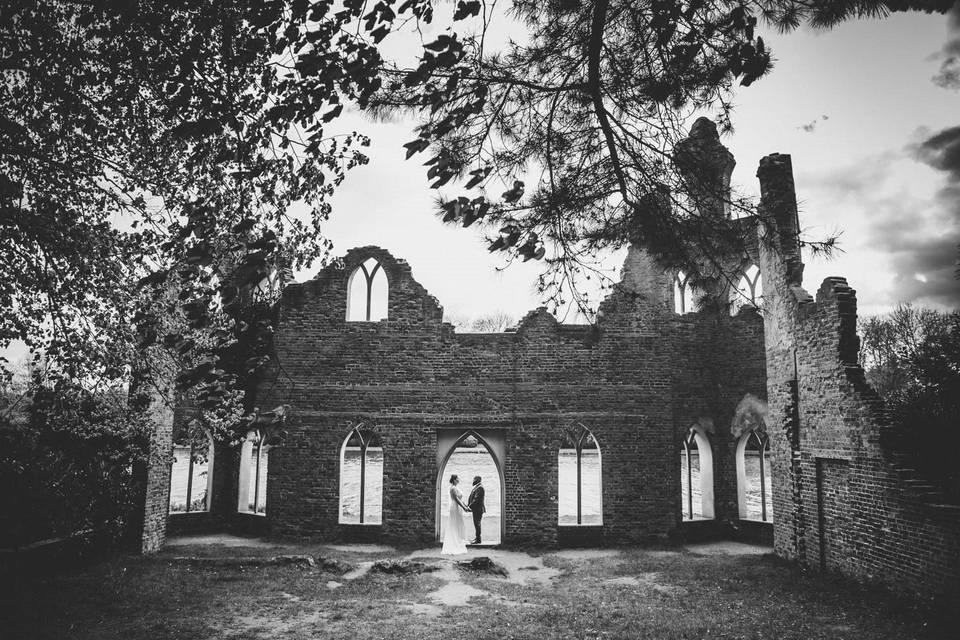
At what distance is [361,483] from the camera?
13.4 meters

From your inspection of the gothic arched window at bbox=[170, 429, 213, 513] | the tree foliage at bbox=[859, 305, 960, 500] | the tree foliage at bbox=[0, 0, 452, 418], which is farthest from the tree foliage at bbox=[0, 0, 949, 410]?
the tree foliage at bbox=[859, 305, 960, 500]

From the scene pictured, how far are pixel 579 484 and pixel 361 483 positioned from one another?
16.5 ft

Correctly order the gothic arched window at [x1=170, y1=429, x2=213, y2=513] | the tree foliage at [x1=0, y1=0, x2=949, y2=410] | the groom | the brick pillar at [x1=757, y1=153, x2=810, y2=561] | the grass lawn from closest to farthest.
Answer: the tree foliage at [x1=0, y1=0, x2=949, y2=410]
the grass lawn
the gothic arched window at [x1=170, y1=429, x2=213, y2=513]
the brick pillar at [x1=757, y1=153, x2=810, y2=561]
the groom

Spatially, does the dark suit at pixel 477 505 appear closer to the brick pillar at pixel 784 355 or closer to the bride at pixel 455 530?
the bride at pixel 455 530

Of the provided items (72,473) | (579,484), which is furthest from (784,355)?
(72,473)

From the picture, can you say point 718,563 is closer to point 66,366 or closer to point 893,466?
point 893,466

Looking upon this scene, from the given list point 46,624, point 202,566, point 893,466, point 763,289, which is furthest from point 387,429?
point 893,466

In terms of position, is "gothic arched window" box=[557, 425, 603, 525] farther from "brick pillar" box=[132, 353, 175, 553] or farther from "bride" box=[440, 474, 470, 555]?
"brick pillar" box=[132, 353, 175, 553]

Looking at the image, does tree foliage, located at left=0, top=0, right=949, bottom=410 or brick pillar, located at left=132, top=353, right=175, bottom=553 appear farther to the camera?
brick pillar, located at left=132, top=353, right=175, bottom=553

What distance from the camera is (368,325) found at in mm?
14336

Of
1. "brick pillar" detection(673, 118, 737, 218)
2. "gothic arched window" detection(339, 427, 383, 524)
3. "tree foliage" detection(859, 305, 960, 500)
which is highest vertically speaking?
"brick pillar" detection(673, 118, 737, 218)

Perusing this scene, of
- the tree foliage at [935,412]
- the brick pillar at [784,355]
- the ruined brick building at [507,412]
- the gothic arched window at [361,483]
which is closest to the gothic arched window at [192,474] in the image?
the ruined brick building at [507,412]

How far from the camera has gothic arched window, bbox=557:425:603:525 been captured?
547 inches

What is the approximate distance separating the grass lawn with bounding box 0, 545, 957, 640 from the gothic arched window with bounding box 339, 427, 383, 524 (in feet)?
9.61
